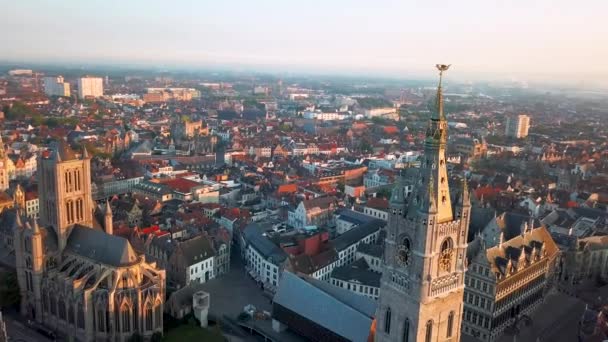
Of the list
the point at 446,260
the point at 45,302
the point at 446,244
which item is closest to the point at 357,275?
the point at 446,260

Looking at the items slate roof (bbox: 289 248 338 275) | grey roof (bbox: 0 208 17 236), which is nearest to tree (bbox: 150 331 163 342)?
slate roof (bbox: 289 248 338 275)

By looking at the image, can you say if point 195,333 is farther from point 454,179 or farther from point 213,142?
point 213,142

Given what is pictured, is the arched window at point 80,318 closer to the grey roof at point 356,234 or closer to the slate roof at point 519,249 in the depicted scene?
the grey roof at point 356,234

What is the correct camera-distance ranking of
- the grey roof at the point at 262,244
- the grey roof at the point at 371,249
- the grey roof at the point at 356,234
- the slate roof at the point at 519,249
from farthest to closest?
1. the grey roof at the point at 356,234
2. the grey roof at the point at 371,249
3. the grey roof at the point at 262,244
4. the slate roof at the point at 519,249

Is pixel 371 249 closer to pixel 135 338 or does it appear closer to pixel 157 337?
pixel 157 337

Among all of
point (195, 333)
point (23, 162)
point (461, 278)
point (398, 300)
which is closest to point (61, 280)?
point (195, 333)

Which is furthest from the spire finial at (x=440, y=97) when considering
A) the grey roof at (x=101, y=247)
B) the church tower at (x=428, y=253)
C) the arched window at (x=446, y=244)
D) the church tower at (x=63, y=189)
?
the church tower at (x=63, y=189)

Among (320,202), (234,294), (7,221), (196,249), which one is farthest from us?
(320,202)
